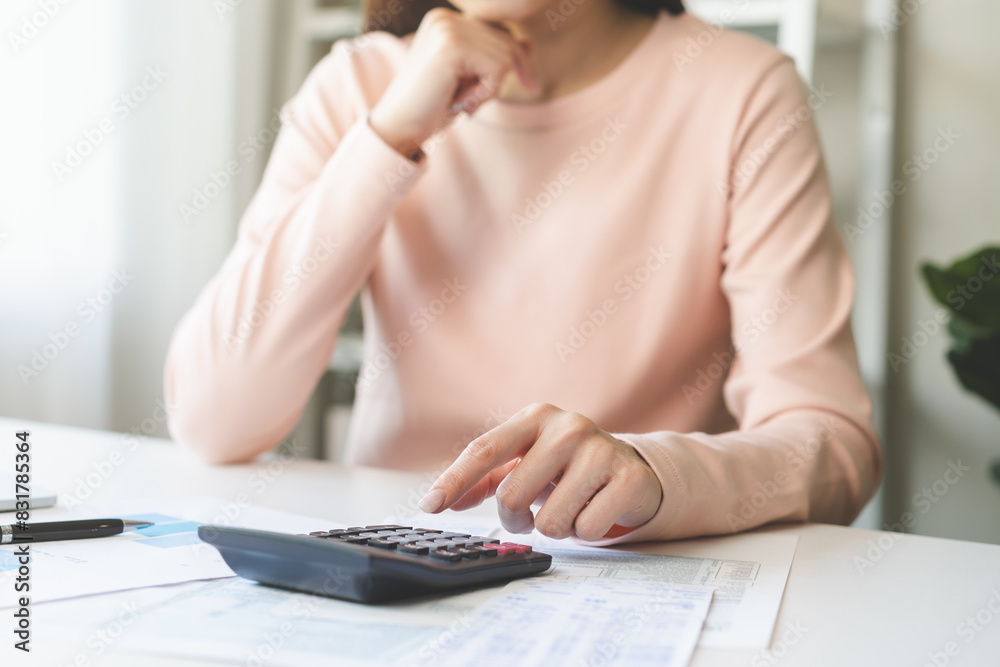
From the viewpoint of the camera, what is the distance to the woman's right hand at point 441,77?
95 centimetres

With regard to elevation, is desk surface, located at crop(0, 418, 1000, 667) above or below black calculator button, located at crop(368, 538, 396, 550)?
below

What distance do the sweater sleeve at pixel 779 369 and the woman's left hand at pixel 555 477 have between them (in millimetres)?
44

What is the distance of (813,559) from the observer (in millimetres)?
588

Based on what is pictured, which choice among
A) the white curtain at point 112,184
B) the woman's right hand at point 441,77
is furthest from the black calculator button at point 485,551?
the white curtain at point 112,184

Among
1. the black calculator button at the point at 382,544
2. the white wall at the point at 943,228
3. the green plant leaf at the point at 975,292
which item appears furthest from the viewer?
the white wall at the point at 943,228

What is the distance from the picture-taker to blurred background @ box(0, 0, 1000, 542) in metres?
1.63

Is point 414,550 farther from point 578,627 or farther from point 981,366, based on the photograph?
point 981,366

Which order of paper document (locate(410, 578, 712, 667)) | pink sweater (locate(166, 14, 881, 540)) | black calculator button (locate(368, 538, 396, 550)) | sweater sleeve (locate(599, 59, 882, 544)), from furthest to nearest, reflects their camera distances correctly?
1. pink sweater (locate(166, 14, 881, 540))
2. sweater sleeve (locate(599, 59, 882, 544))
3. black calculator button (locate(368, 538, 396, 550))
4. paper document (locate(410, 578, 712, 667))

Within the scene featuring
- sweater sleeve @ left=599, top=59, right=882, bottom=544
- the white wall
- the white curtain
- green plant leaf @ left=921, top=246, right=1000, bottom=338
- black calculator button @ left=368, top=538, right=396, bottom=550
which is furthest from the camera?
the white wall

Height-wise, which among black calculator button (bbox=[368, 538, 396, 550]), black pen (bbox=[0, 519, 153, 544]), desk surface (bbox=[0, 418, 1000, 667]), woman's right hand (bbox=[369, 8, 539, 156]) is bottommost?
desk surface (bbox=[0, 418, 1000, 667])

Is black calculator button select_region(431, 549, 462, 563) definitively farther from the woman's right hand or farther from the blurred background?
the blurred background

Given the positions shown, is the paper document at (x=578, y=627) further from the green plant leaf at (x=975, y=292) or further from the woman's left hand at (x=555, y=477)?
the green plant leaf at (x=975, y=292)

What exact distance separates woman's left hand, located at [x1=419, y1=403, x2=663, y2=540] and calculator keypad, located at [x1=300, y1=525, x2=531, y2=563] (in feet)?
0.09

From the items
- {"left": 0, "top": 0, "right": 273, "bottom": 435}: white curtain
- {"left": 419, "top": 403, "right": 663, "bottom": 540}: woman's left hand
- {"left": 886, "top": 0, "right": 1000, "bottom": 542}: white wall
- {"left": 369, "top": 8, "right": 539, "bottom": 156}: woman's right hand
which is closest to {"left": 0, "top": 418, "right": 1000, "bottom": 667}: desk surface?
{"left": 419, "top": 403, "right": 663, "bottom": 540}: woman's left hand
